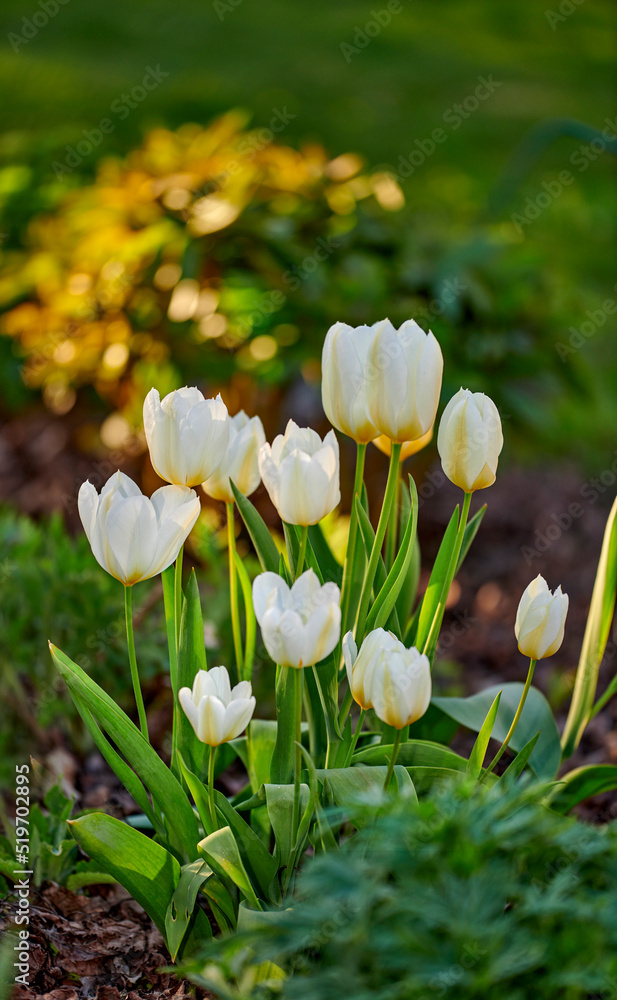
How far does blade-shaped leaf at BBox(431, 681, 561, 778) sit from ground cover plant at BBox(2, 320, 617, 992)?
160mm

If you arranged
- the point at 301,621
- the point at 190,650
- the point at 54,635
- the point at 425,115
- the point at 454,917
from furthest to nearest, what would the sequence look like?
1. the point at 425,115
2. the point at 54,635
3. the point at 190,650
4. the point at 301,621
5. the point at 454,917

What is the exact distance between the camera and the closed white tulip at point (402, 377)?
3.52 ft

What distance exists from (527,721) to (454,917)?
0.73 metres

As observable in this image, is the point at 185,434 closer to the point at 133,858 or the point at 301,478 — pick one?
the point at 301,478

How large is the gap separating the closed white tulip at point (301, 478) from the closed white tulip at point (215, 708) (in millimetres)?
222

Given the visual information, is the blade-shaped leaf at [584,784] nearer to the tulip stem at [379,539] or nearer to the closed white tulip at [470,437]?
the tulip stem at [379,539]

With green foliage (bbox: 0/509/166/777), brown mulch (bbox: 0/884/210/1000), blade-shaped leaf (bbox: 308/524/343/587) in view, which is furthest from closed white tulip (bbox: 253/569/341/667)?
green foliage (bbox: 0/509/166/777)

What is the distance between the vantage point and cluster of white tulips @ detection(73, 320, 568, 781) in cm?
100

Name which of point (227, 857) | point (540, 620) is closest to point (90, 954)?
point (227, 857)

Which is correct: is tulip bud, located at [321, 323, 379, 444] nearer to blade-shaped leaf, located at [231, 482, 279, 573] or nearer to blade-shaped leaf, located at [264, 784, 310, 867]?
blade-shaped leaf, located at [231, 482, 279, 573]

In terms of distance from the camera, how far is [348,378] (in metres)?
1.13

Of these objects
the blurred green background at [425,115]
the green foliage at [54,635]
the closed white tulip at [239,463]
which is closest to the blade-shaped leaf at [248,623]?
the closed white tulip at [239,463]

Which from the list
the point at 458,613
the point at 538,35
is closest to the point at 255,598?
the point at 458,613

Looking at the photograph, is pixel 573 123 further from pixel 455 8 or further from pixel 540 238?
pixel 455 8
